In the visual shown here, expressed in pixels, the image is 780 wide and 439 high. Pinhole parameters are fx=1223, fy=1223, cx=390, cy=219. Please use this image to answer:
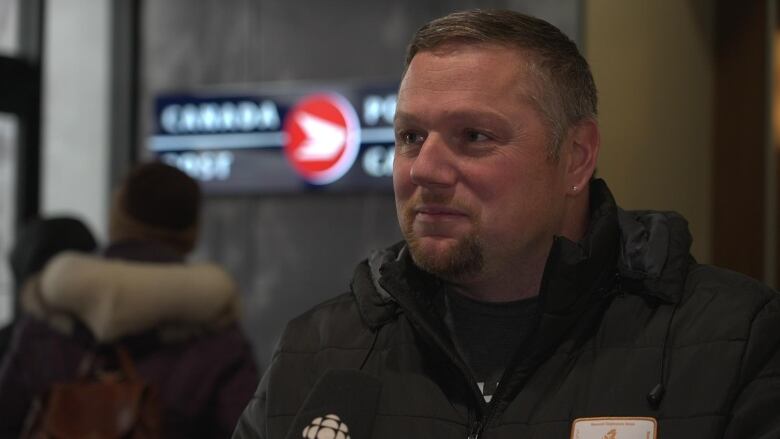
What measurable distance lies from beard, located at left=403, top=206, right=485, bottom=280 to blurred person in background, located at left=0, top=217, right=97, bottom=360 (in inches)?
69.0

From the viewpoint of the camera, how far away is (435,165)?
5.61ft

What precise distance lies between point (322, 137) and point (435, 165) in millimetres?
3553

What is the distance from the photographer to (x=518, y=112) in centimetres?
174

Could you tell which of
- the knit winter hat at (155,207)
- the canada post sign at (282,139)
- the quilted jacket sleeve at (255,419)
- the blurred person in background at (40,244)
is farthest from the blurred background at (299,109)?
the quilted jacket sleeve at (255,419)

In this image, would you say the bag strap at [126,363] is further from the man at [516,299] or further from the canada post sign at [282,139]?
the canada post sign at [282,139]

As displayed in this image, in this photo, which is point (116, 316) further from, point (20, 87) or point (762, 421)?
point (20, 87)

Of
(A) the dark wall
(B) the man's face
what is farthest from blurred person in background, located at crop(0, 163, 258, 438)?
(A) the dark wall

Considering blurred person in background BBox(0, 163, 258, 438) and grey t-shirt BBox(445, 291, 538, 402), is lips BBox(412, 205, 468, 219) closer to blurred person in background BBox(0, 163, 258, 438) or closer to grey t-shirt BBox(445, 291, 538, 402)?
grey t-shirt BBox(445, 291, 538, 402)

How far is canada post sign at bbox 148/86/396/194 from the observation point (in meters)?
5.13

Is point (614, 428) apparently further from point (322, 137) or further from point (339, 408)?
point (322, 137)

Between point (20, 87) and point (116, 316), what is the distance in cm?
350

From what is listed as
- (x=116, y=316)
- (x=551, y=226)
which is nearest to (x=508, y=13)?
(x=551, y=226)

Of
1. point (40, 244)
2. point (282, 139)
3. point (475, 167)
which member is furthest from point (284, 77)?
point (475, 167)

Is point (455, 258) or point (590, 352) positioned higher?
point (455, 258)
